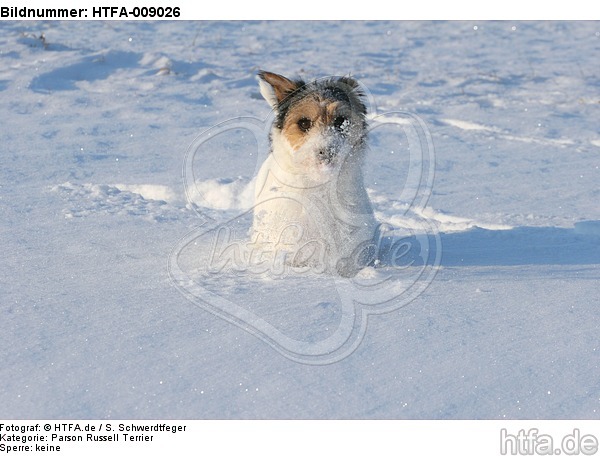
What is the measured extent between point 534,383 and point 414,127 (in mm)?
6022

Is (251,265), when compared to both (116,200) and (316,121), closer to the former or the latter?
(316,121)

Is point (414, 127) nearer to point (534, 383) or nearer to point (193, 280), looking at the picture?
point (193, 280)

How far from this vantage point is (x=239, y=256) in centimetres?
514

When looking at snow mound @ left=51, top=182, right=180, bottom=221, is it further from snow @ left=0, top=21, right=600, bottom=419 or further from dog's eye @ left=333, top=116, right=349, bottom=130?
dog's eye @ left=333, top=116, right=349, bottom=130

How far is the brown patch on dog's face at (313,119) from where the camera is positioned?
16.5 feet

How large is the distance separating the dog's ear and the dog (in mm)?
121

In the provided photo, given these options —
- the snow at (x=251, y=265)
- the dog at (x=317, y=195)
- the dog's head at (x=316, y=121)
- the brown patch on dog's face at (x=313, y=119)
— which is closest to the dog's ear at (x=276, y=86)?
the dog's head at (x=316, y=121)

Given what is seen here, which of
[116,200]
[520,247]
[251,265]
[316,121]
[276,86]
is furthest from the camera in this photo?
[116,200]

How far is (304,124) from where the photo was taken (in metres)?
5.07

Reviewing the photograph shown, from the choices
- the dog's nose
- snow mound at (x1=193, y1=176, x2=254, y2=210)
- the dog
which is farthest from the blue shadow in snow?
snow mound at (x1=193, y1=176, x2=254, y2=210)

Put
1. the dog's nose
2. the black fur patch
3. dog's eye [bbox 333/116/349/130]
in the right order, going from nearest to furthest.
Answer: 1. the dog's nose
2. dog's eye [bbox 333/116/349/130]
3. the black fur patch

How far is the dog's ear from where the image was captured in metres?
5.38

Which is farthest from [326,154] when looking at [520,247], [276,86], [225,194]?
[225,194]

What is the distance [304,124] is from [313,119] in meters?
0.07
